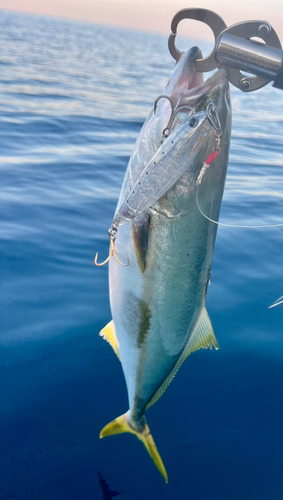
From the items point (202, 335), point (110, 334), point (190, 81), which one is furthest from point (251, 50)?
point (110, 334)

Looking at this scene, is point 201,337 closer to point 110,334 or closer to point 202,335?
point 202,335

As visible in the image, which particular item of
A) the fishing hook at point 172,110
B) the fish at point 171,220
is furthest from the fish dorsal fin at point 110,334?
the fishing hook at point 172,110

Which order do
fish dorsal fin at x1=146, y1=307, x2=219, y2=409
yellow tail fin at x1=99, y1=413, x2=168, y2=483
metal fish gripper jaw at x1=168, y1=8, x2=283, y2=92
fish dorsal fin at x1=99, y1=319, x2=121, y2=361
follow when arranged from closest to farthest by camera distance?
metal fish gripper jaw at x1=168, y1=8, x2=283, y2=92
fish dorsal fin at x1=146, y1=307, x2=219, y2=409
yellow tail fin at x1=99, y1=413, x2=168, y2=483
fish dorsal fin at x1=99, y1=319, x2=121, y2=361

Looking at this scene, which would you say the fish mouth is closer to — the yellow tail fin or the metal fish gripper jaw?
the metal fish gripper jaw

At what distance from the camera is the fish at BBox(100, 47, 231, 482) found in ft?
6.18

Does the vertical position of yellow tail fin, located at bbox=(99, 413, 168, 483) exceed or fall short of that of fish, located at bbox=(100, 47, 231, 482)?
it falls short

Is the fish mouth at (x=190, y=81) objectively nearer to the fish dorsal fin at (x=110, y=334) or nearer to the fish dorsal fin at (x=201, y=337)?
the fish dorsal fin at (x=201, y=337)

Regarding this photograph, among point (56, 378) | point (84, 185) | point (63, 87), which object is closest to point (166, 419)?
point (56, 378)

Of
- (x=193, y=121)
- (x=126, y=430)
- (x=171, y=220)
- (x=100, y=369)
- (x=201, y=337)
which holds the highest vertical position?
(x=193, y=121)

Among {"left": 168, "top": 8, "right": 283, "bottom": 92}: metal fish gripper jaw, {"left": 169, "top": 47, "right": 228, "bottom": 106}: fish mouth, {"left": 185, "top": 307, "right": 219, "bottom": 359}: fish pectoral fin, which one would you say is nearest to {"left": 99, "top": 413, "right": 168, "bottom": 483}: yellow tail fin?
{"left": 185, "top": 307, "right": 219, "bottom": 359}: fish pectoral fin

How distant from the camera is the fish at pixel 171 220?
1.88 meters

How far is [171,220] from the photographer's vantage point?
6.45ft

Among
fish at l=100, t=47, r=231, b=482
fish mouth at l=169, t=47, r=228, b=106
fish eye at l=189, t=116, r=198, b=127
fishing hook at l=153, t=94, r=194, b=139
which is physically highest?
fish mouth at l=169, t=47, r=228, b=106

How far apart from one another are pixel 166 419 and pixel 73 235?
2.57 meters
